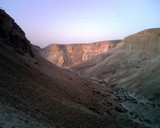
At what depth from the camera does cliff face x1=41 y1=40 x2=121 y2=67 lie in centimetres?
9960

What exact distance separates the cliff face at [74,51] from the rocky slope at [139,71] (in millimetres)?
27428

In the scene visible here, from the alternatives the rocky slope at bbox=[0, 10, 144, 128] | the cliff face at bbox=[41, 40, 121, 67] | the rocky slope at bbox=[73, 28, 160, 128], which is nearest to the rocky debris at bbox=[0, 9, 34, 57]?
the rocky slope at bbox=[0, 10, 144, 128]

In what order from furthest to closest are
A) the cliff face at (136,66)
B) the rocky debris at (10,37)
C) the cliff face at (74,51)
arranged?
the cliff face at (74,51) → the cliff face at (136,66) → the rocky debris at (10,37)

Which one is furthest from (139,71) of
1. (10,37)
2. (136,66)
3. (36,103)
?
(36,103)

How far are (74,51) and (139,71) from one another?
6168 cm

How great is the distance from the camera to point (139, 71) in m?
44.3

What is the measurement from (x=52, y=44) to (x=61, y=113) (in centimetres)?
9595

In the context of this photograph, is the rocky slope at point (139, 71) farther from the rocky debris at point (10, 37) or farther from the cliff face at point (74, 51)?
the cliff face at point (74, 51)

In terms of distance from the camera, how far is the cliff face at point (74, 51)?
99.6 m

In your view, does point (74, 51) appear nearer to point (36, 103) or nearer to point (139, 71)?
point (139, 71)

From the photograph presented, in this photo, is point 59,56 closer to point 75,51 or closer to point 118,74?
point 75,51

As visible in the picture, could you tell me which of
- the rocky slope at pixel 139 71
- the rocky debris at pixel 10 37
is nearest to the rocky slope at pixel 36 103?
the rocky debris at pixel 10 37

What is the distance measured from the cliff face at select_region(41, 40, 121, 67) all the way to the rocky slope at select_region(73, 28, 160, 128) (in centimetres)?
2743

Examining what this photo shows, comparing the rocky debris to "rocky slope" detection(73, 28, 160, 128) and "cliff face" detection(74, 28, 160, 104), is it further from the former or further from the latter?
"cliff face" detection(74, 28, 160, 104)
